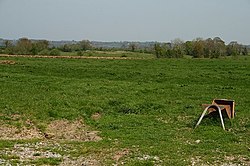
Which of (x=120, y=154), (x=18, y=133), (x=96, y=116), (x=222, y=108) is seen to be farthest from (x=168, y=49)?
(x=120, y=154)

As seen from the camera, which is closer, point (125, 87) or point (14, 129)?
point (14, 129)

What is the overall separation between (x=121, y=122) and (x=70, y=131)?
233 centimetres

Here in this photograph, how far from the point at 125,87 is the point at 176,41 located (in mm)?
58783

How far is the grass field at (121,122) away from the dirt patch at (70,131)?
4 centimetres

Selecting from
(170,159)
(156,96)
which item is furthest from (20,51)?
(170,159)

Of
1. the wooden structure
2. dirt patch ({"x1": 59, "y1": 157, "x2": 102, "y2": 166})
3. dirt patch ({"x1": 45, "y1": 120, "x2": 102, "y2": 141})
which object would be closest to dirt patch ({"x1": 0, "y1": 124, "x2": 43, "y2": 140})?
dirt patch ({"x1": 45, "y1": 120, "x2": 102, "y2": 141})

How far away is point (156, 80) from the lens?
105 ft

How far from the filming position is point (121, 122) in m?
17.8

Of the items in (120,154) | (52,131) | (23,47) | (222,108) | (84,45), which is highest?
(84,45)

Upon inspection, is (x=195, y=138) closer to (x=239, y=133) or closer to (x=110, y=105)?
(x=239, y=133)

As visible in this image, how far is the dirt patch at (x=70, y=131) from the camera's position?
1575cm

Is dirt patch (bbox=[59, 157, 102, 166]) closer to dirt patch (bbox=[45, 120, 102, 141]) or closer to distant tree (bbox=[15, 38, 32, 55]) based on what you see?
dirt patch (bbox=[45, 120, 102, 141])

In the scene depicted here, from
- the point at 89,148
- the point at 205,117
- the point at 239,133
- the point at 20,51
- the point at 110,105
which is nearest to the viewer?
the point at 89,148

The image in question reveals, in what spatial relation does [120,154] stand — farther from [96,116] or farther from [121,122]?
A: [96,116]
